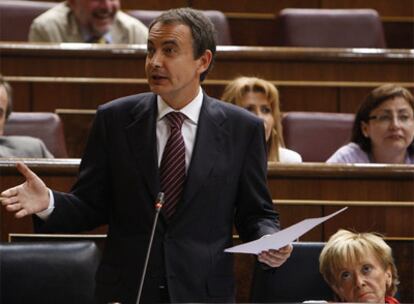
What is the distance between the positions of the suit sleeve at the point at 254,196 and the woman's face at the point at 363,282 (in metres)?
0.17

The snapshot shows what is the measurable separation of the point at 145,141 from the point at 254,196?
13 cm

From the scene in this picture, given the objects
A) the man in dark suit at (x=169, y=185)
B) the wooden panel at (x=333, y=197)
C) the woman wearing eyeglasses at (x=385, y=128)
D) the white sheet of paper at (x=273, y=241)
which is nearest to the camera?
the white sheet of paper at (x=273, y=241)

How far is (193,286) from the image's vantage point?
1058mm

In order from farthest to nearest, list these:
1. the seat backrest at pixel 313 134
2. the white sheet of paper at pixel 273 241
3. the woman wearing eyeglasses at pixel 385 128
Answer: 1. the seat backrest at pixel 313 134
2. the woman wearing eyeglasses at pixel 385 128
3. the white sheet of paper at pixel 273 241

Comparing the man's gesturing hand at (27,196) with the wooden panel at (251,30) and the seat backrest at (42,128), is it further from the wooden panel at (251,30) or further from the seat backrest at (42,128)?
the wooden panel at (251,30)

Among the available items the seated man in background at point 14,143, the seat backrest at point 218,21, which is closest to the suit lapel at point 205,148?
the seated man in background at point 14,143

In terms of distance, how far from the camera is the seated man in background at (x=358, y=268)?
121cm

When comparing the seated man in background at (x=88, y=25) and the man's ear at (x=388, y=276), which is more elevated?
the seated man in background at (x=88, y=25)

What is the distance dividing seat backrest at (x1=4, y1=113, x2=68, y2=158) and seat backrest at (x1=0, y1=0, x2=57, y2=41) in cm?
46

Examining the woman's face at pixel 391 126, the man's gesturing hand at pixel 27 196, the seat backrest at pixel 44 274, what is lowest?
the seat backrest at pixel 44 274

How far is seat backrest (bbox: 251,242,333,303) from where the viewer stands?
4.11 ft

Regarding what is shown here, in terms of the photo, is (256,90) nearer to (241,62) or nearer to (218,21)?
(241,62)

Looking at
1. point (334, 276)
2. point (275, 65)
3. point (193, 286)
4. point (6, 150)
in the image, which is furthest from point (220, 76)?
point (193, 286)

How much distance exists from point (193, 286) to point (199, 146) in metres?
0.15
